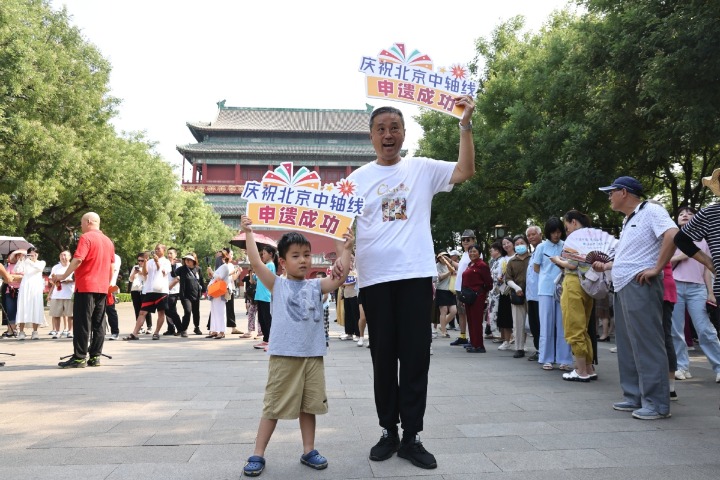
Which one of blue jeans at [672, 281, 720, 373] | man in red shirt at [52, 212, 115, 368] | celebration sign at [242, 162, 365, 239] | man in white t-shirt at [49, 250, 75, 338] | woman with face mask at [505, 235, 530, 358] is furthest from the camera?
man in white t-shirt at [49, 250, 75, 338]

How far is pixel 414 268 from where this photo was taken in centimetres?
351

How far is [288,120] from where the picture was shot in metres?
64.9

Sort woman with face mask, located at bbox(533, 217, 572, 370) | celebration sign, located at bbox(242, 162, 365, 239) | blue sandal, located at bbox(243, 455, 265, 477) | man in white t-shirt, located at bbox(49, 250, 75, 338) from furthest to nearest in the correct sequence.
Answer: man in white t-shirt, located at bbox(49, 250, 75, 338)
woman with face mask, located at bbox(533, 217, 572, 370)
celebration sign, located at bbox(242, 162, 365, 239)
blue sandal, located at bbox(243, 455, 265, 477)

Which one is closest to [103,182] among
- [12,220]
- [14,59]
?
[12,220]

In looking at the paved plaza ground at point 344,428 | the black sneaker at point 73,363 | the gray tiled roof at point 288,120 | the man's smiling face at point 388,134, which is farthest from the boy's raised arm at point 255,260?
the gray tiled roof at point 288,120

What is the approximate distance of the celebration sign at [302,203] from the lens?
11.7ft

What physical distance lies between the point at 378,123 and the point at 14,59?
17.4 metres

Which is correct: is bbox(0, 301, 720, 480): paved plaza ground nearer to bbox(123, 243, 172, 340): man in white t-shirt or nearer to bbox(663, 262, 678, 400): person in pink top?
bbox(663, 262, 678, 400): person in pink top

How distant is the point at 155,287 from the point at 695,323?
8971 millimetres

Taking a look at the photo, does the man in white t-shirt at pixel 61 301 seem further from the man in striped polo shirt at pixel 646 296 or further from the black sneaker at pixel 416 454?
the man in striped polo shirt at pixel 646 296

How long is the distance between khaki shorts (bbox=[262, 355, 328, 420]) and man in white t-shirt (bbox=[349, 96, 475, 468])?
341mm

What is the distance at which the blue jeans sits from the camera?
6059mm

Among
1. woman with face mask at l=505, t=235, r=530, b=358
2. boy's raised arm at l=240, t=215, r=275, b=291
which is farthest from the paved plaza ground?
woman with face mask at l=505, t=235, r=530, b=358

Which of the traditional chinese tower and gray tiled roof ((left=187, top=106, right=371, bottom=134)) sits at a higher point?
gray tiled roof ((left=187, top=106, right=371, bottom=134))
